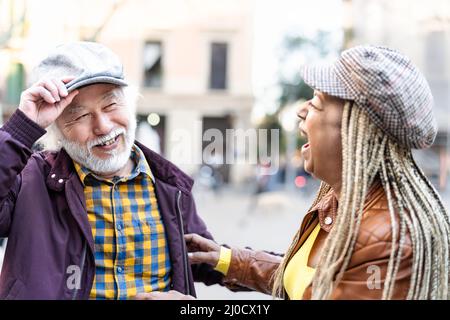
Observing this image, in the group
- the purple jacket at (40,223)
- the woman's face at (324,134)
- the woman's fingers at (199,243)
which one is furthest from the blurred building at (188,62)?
the woman's face at (324,134)

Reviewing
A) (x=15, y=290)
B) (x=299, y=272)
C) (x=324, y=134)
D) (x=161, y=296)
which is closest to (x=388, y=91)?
(x=324, y=134)

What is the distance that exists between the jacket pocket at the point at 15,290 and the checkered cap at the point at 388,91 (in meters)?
1.00

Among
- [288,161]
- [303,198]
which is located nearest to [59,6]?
[303,198]

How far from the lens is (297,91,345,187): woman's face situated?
1.46 m

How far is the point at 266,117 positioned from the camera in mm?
25797

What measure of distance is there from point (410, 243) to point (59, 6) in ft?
33.8

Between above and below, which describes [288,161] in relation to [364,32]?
below

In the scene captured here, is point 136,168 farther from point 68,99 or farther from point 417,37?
point 417,37

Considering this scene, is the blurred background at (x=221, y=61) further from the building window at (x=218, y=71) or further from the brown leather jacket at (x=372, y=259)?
the brown leather jacket at (x=372, y=259)

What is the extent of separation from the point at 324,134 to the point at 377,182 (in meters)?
0.19

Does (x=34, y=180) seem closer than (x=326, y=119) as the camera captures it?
No

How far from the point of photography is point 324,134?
1481 millimetres
